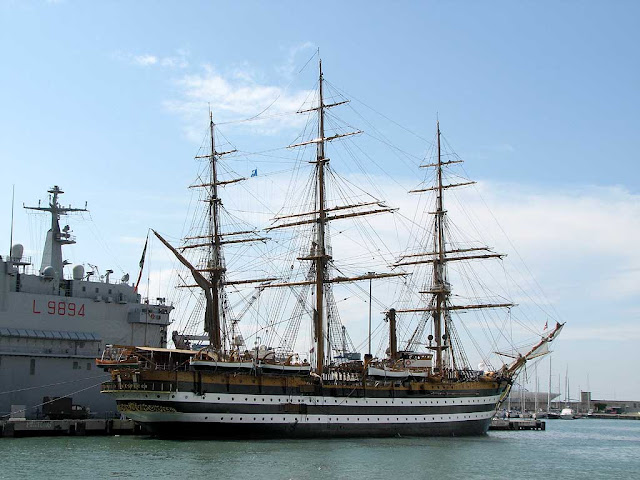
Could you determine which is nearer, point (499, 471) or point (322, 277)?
point (499, 471)

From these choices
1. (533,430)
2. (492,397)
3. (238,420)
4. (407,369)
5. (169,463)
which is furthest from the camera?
(533,430)

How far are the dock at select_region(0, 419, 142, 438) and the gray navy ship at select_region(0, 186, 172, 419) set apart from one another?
3262mm

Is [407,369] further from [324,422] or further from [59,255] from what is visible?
[59,255]

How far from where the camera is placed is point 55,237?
5969 cm

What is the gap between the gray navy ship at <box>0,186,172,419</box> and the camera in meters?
51.7

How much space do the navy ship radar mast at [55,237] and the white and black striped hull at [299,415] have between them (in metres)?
16.9

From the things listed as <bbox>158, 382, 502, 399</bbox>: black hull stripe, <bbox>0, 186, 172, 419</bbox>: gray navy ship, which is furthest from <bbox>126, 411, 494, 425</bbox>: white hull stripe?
<bbox>0, 186, 172, 419</bbox>: gray navy ship

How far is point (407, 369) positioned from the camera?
189 feet

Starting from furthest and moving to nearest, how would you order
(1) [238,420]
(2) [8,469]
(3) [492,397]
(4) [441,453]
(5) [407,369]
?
(3) [492,397]
(5) [407,369]
(1) [238,420]
(4) [441,453]
(2) [8,469]

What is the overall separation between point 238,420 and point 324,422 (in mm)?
6604

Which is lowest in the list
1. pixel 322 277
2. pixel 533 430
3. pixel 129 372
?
pixel 533 430

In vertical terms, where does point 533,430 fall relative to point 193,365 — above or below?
below

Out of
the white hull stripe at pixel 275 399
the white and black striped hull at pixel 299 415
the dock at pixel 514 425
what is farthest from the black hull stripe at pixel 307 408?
the dock at pixel 514 425

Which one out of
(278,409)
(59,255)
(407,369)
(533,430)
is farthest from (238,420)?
(533,430)
